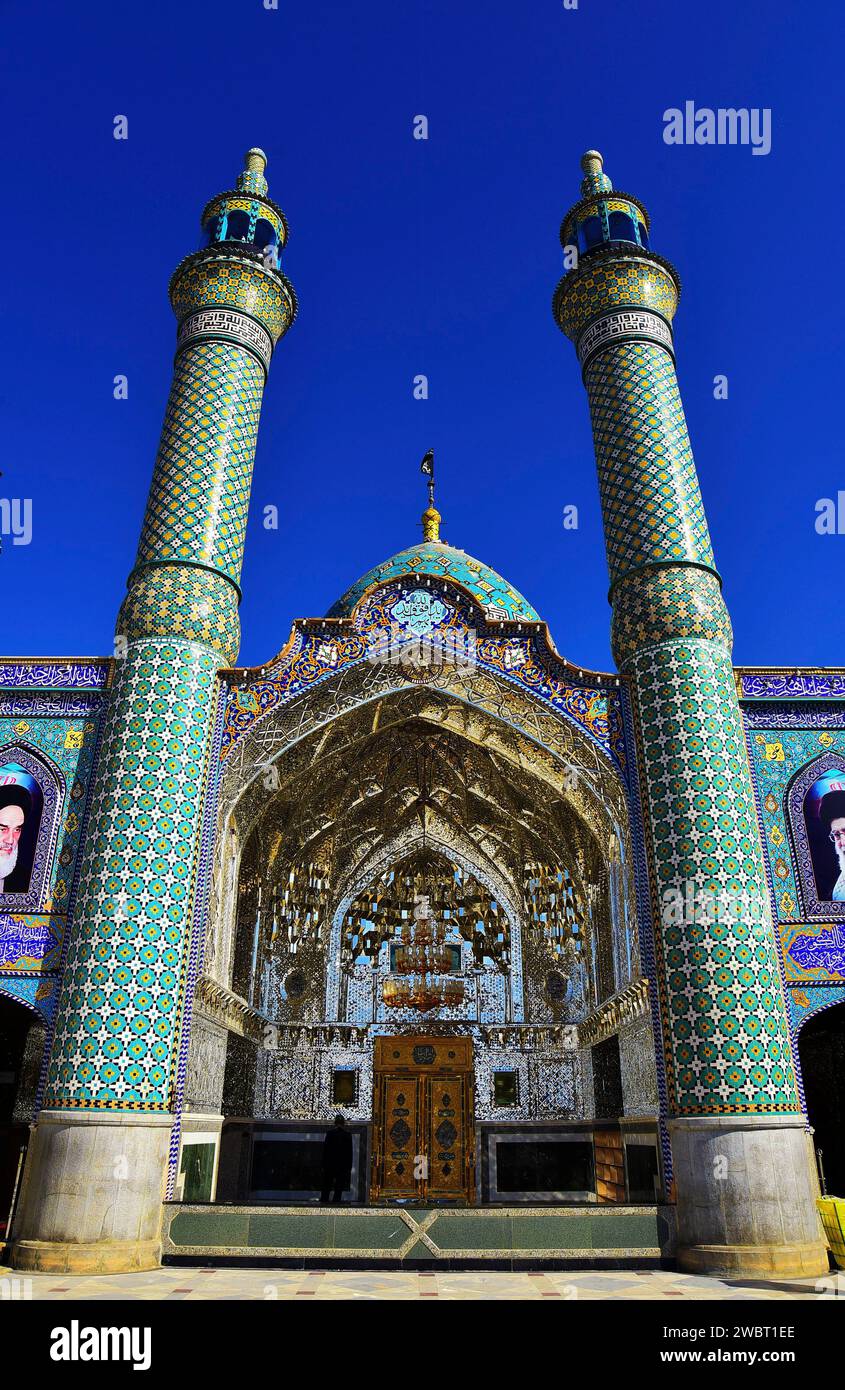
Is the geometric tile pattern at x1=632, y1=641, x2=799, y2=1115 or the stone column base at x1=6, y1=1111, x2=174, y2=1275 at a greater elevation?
the geometric tile pattern at x1=632, y1=641, x2=799, y2=1115

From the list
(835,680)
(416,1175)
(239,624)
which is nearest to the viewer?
(835,680)

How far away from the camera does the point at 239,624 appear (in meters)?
8.91

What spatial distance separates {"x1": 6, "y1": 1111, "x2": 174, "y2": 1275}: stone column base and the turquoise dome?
7.05 metres

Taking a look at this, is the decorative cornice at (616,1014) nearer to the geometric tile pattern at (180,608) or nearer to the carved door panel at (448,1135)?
the carved door panel at (448,1135)

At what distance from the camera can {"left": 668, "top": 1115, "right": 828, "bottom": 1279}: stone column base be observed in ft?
20.1

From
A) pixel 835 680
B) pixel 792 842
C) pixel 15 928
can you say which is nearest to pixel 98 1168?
pixel 15 928

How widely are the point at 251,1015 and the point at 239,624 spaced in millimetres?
4680


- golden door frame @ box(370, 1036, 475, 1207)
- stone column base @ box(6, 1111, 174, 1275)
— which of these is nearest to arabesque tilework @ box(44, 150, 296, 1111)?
stone column base @ box(6, 1111, 174, 1275)

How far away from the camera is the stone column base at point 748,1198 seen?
20.1 ft

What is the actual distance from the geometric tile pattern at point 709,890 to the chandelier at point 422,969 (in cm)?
445

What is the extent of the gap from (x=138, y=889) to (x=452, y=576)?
6.31 m

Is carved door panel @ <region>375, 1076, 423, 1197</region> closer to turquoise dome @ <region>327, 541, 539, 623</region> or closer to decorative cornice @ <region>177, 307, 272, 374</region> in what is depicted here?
turquoise dome @ <region>327, 541, 539, 623</region>

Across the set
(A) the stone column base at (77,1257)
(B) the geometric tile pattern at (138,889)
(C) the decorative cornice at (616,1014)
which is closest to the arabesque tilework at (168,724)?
(B) the geometric tile pattern at (138,889)
